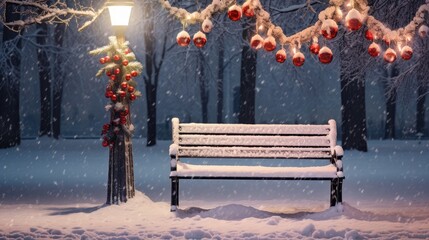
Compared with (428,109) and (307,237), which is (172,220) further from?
(428,109)

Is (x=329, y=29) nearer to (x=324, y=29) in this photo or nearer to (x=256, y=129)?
(x=324, y=29)

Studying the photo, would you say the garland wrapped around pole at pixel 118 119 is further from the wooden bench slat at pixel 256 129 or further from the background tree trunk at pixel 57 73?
the background tree trunk at pixel 57 73

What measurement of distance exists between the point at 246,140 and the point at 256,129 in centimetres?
23

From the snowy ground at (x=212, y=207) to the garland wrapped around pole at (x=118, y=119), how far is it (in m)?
0.28

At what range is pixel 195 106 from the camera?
4475 cm

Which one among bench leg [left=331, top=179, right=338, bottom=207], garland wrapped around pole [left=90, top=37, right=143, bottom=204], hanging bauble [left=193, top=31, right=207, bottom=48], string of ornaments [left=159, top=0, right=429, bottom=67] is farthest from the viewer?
garland wrapped around pole [left=90, top=37, right=143, bottom=204]

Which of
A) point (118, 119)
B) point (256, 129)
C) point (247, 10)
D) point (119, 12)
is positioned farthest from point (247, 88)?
point (247, 10)

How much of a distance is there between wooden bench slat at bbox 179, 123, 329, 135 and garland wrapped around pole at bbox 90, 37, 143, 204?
2.74 ft

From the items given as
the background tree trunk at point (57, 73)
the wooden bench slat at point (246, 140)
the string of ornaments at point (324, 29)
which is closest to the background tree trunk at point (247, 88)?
the background tree trunk at point (57, 73)

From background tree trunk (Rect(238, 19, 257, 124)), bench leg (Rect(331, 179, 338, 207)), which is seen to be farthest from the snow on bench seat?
background tree trunk (Rect(238, 19, 257, 124))

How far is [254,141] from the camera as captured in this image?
403 inches

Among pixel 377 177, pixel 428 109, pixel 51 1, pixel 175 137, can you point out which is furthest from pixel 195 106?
pixel 175 137

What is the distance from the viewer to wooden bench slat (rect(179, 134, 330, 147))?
10.2 metres

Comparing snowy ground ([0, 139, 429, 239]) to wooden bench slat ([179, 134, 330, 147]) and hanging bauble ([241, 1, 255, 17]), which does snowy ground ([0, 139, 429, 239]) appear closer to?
wooden bench slat ([179, 134, 330, 147])
